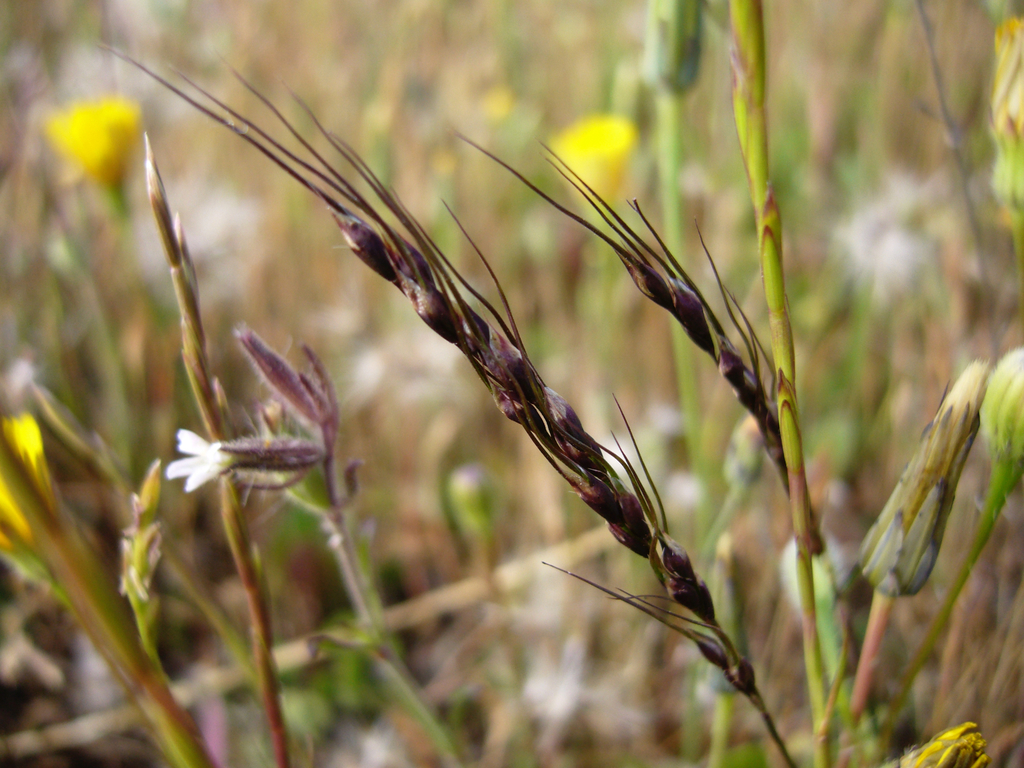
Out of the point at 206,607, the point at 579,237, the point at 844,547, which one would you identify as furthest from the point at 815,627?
the point at 579,237

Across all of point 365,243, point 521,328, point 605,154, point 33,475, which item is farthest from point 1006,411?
point 521,328

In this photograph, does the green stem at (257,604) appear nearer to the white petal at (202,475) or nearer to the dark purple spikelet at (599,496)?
the white petal at (202,475)

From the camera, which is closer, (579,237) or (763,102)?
(763,102)

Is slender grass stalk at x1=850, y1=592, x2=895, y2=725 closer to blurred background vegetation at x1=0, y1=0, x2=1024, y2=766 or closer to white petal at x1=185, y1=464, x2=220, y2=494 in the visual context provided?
blurred background vegetation at x1=0, y1=0, x2=1024, y2=766

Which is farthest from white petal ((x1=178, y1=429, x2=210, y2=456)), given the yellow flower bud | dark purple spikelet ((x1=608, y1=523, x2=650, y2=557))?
the yellow flower bud

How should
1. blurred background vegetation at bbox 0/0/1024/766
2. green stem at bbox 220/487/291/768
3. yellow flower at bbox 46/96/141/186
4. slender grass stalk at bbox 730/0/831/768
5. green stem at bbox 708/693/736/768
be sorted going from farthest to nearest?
yellow flower at bbox 46/96/141/186 < blurred background vegetation at bbox 0/0/1024/766 < green stem at bbox 708/693/736/768 < green stem at bbox 220/487/291/768 < slender grass stalk at bbox 730/0/831/768

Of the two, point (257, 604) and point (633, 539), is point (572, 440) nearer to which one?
point (633, 539)

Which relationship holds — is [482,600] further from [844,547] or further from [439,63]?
[439,63]
